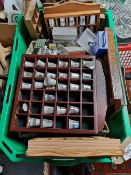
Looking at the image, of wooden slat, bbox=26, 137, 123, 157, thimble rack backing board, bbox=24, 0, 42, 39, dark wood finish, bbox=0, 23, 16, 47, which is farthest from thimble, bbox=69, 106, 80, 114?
dark wood finish, bbox=0, 23, 16, 47

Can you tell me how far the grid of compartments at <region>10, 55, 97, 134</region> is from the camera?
3.09ft

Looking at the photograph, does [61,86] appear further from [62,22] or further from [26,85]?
[62,22]

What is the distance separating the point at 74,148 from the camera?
35.0 inches

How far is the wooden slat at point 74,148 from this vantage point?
0.88 metres

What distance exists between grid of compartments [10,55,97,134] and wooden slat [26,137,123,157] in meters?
0.04

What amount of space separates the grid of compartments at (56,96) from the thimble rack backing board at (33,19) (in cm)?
16

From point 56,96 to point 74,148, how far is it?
207mm

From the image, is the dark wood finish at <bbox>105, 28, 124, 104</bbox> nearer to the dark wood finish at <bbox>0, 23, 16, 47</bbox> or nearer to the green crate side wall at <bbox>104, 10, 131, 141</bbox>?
the green crate side wall at <bbox>104, 10, 131, 141</bbox>

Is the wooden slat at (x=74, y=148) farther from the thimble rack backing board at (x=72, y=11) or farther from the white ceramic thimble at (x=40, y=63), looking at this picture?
the thimble rack backing board at (x=72, y=11)

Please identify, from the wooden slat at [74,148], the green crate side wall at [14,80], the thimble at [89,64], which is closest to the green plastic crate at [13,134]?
the green crate side wall at [14,80]

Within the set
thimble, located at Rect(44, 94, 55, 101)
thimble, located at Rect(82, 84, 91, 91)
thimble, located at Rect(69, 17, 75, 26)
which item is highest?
thimble, located at Rect(69, 17, 75, 26)

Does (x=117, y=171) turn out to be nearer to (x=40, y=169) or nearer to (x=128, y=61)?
(x=40, y=169)

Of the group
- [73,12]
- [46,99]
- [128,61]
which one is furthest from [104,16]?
[46,99]

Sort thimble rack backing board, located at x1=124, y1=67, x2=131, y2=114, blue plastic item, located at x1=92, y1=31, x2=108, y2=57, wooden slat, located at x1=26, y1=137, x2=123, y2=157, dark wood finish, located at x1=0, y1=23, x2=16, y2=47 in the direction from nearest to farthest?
1. wooden slat, located at x1=26, y1=137, x2=123, y2=157
2. blue plastic item, located at x1=92, y1=31, x2=108, y2=57
3. dark wood finish, located at x1=0, y1=23, x2=16, y2=47
4. thimble rack backing board, located at x1=124, y1=67, x2=131, y2=114
